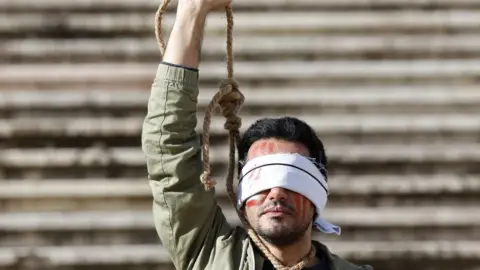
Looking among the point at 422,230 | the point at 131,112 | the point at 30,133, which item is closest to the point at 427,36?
the point at 422,230

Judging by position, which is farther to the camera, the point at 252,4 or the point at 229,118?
the point at 252,4

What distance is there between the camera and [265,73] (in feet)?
11.7

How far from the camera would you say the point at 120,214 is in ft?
11.5

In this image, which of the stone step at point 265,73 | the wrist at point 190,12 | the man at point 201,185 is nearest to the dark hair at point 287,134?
the man at point 201,185

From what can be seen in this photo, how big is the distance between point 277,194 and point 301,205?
8cm

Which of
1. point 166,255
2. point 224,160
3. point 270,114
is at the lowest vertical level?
point 166,255

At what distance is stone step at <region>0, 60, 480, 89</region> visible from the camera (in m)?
3.55

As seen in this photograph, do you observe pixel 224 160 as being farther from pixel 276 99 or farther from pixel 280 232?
pixel 280 232

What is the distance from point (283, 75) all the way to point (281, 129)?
58.0 inches

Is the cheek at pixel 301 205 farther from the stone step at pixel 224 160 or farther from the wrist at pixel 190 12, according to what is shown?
the stone step at pixel 224 160

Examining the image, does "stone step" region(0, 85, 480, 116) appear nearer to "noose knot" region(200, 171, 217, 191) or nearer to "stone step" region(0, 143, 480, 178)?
"stone step" region(0, 143, 480, 178)

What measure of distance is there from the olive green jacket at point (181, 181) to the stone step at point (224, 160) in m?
1.49

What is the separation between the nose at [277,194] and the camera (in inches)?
78.3

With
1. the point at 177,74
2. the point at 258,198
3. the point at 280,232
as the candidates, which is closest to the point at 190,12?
the point at 177,74
